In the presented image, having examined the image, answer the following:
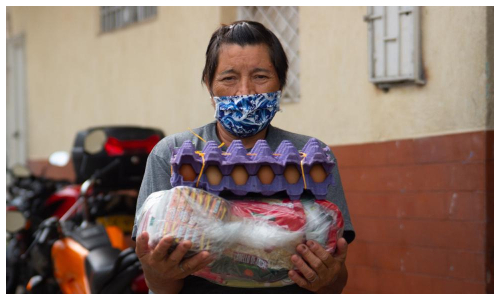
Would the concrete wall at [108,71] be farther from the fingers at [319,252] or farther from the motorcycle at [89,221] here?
A: the fingers at [319,252]

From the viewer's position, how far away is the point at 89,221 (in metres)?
4.18

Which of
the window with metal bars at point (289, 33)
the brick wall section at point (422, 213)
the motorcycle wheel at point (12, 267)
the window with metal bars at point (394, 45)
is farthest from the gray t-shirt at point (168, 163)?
the motorcycle wheel at point (12, 267)

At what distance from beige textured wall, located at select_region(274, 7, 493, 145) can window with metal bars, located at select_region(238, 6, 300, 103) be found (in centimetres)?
14

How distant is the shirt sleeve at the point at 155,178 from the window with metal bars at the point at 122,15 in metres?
4.65

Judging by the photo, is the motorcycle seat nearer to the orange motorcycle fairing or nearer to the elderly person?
the orange motorcycle fairing

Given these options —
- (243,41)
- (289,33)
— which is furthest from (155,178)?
(289,33)

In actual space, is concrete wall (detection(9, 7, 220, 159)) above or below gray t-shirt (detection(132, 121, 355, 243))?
above

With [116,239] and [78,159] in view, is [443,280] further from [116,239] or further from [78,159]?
[78,159]

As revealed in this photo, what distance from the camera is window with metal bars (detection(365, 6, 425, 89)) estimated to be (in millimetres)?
3816

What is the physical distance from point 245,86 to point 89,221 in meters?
2.47

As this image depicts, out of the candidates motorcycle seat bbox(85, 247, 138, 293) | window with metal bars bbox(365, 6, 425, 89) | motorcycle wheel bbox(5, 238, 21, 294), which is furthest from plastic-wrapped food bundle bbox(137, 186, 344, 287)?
motorcycle wheel bbox(5, 238, 21, 294)

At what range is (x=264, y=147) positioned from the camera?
189cm

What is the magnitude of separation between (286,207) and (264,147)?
0.62 ft
